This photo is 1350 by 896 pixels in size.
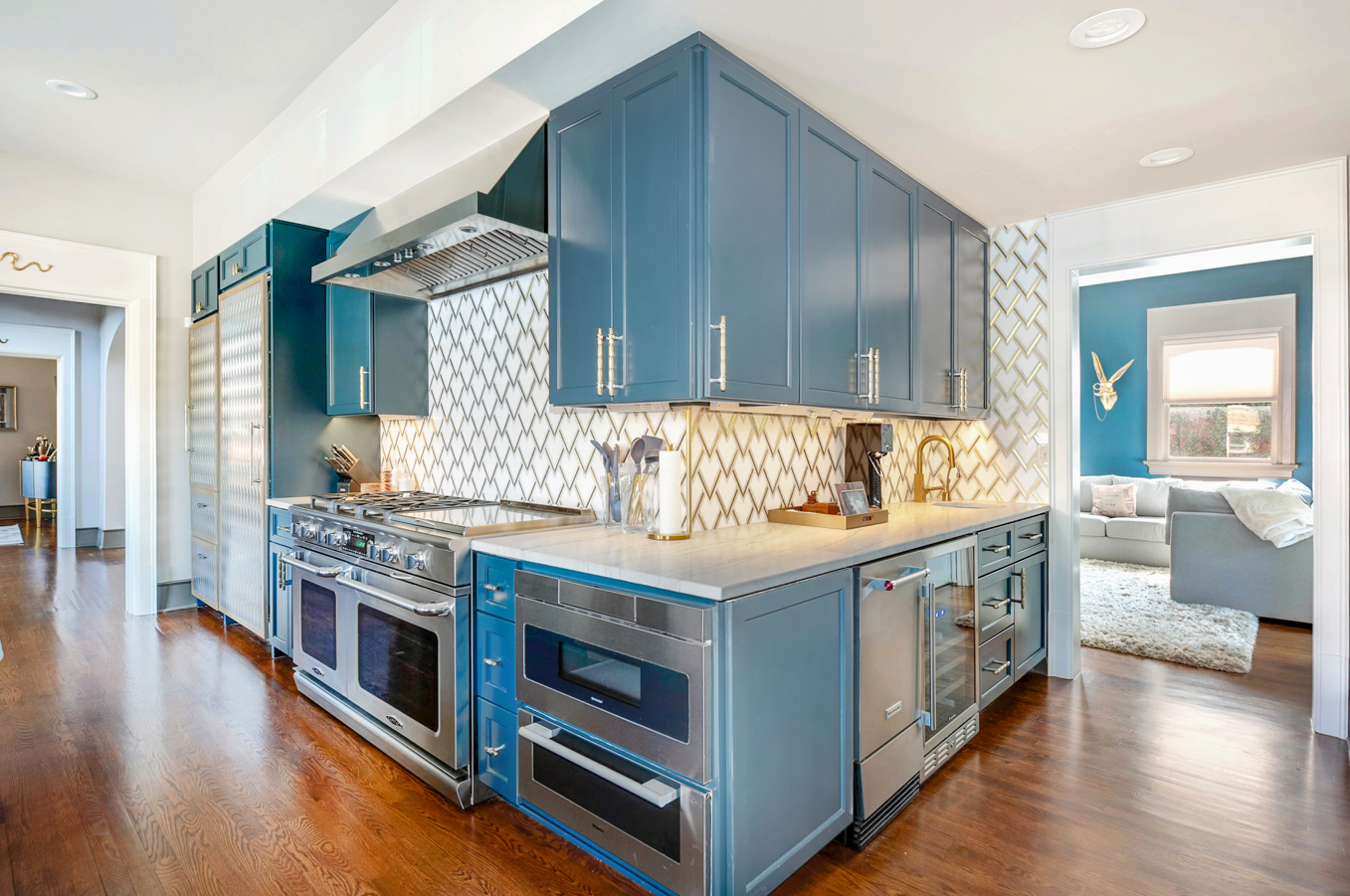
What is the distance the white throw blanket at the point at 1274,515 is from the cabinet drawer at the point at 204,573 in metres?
6.40

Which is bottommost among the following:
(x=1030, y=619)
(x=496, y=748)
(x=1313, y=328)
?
(x=496, y=748)

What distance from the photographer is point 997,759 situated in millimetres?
2469

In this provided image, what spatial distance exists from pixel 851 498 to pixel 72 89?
4061 millimetres

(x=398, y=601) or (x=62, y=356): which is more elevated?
(x=62, y=356)

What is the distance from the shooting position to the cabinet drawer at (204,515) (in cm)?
422

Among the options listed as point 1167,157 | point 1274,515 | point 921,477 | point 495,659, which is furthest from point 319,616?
point 1274,515

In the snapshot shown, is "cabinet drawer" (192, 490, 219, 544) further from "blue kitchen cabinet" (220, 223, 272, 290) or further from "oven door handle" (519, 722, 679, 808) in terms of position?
"oven door handle" (519, 722, 679, 808)

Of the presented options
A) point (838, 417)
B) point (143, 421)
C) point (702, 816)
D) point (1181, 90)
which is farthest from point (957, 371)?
point (143, 421)

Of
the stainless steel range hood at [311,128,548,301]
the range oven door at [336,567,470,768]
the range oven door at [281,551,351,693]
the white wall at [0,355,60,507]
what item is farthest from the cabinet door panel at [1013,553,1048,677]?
the white wall at [0,355,60,507]

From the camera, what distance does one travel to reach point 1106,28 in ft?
6.15

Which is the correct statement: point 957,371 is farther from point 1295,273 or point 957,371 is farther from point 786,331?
point 1295,273

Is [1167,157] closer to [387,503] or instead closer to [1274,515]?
[1274,515]

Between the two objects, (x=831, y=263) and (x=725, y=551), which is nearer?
(x=725, y=551)

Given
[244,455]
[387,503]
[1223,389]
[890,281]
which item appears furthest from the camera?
[1223,389]
